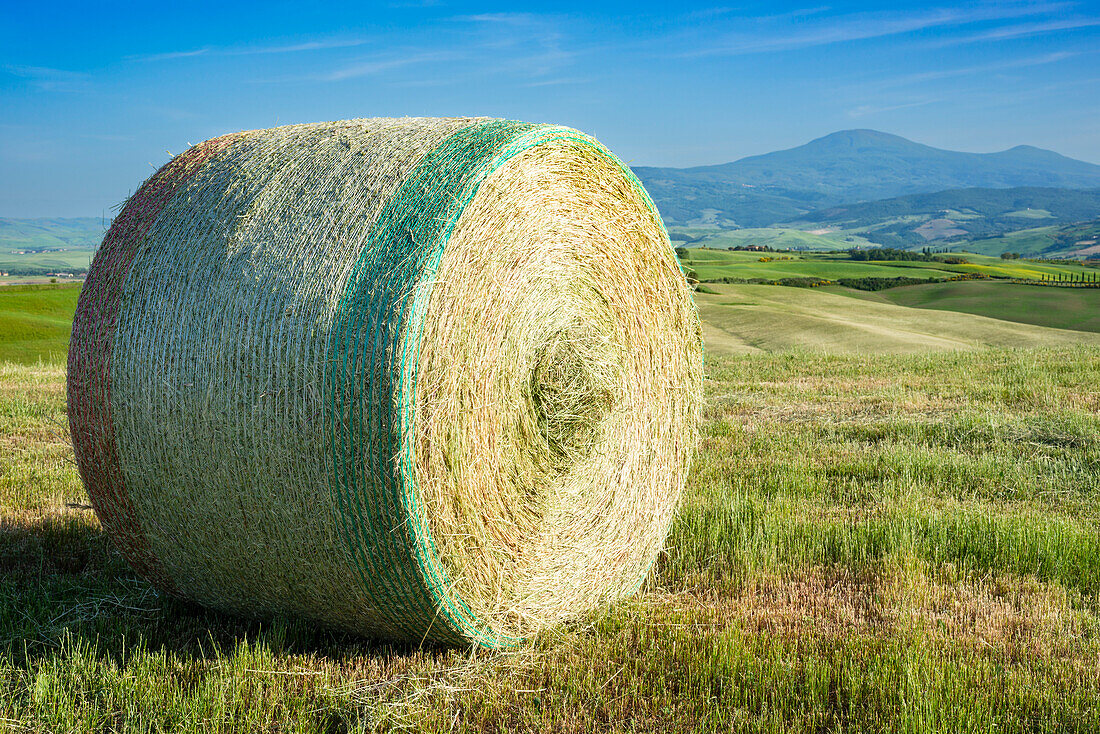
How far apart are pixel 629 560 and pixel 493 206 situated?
2552mm

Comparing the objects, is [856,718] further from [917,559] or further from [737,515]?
[737,515]

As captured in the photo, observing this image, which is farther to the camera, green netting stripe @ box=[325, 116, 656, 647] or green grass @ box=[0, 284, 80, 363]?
green grass @ box=[0, 284, 80, 363]

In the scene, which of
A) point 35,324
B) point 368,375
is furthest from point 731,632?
point 35,324

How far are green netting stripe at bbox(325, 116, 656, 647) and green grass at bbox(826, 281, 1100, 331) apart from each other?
3558cm

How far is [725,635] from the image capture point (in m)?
4.61

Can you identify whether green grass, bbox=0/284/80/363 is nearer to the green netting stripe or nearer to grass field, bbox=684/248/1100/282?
the green netting stripe

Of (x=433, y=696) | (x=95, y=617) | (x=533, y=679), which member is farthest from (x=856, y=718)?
(x=95, y=617)

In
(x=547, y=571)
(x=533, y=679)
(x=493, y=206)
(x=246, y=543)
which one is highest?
(x=493, y=206)

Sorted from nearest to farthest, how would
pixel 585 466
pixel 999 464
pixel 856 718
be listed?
1. pixel 856 718
2. pixel 585 466
3. pixel 999 464

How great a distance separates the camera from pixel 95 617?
4965 mm

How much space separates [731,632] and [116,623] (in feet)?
11.4

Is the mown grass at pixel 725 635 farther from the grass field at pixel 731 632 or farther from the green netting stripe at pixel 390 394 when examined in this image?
the green netting stripe at pixel 390 394

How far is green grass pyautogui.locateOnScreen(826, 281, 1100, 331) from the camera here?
36750 millimetres

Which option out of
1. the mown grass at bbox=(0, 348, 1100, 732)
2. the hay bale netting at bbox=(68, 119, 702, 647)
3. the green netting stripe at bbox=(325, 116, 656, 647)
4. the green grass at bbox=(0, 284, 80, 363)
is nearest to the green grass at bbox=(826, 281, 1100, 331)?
the mown grass at bbox=(0, 348, 1100, 732)
